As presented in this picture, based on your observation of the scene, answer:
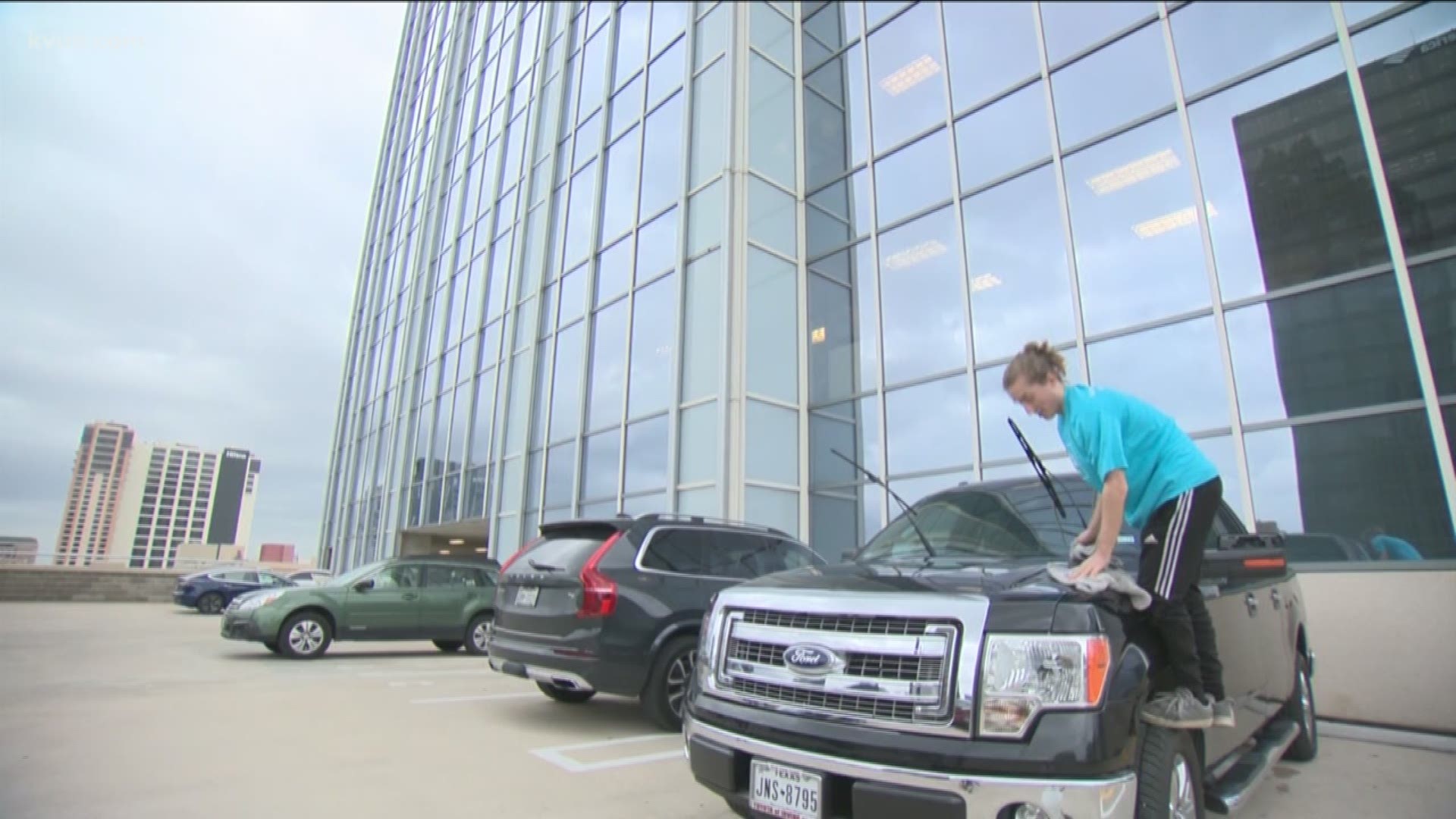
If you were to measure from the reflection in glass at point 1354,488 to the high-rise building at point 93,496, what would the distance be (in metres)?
9.64

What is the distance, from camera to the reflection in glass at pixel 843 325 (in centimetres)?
1179

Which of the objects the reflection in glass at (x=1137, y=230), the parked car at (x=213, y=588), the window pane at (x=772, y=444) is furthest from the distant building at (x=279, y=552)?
the reflection in glass at (x=1137, y=230)

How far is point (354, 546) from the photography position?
2892 cm

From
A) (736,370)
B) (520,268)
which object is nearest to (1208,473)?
(736,370)

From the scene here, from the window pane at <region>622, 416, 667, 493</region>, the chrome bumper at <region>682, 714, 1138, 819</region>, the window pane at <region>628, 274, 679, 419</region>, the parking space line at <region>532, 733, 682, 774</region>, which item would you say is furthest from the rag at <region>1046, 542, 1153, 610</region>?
the window pane at <region>628, 274, 679, 419</region>

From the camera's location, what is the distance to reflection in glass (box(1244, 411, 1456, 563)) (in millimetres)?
6344

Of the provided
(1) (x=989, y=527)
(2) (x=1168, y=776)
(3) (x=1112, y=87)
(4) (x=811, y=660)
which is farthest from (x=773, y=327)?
(2) (x=1168, y=776)

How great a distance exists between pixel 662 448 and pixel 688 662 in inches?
282

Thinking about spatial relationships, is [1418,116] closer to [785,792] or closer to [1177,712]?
[1177,712]

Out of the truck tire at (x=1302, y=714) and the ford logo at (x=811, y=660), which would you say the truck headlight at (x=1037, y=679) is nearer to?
the ford logo at (x=811, y=660)

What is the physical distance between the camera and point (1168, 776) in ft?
7.74

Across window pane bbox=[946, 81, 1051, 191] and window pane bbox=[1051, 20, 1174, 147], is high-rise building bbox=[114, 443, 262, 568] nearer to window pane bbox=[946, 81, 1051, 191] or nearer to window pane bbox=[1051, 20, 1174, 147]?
window pane bbox=[946, 81, 1051, 191]

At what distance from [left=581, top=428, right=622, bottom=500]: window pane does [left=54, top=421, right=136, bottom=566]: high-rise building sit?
365 inches

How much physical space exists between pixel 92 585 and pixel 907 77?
27.9 m
